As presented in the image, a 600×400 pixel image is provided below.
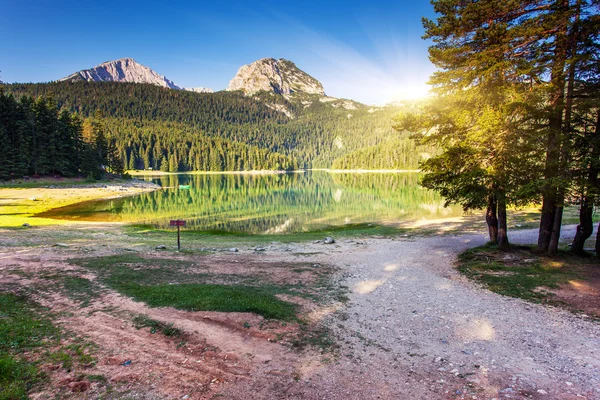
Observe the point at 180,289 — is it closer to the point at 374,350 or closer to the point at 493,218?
the point at 374,350

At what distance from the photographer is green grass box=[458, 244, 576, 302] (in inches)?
456

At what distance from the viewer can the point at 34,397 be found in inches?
191

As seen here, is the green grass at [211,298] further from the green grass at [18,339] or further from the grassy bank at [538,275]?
the grassy bank at [538,275]

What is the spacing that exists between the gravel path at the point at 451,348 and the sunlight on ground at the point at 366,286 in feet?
0.13

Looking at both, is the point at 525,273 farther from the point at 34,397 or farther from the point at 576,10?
the point at 34,397

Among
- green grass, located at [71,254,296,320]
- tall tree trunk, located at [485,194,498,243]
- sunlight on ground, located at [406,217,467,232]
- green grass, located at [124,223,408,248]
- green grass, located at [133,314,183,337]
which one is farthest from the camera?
sunlight on ground, located at [406,217,467,232]

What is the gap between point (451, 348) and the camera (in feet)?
24.8

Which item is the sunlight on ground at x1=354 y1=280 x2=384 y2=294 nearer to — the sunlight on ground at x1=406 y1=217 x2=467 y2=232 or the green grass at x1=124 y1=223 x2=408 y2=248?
the green grass at x1=124 y1=223 x2=408 y2=248

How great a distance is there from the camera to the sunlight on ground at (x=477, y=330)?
8157mm

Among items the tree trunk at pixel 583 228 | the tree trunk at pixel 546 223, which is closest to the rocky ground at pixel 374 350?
the tree trunk at pixel 546 223

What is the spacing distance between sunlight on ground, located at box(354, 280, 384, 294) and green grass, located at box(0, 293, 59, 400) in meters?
9.18

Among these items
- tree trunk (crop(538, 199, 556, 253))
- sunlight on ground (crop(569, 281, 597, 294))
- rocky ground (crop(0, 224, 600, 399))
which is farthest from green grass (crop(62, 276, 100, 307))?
tree trunk (crop(538, 199, 556, 253))

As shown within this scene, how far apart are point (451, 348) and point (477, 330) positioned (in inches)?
62.2

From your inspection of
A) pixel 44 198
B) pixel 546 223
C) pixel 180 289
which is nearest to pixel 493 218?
pixel 546 223
